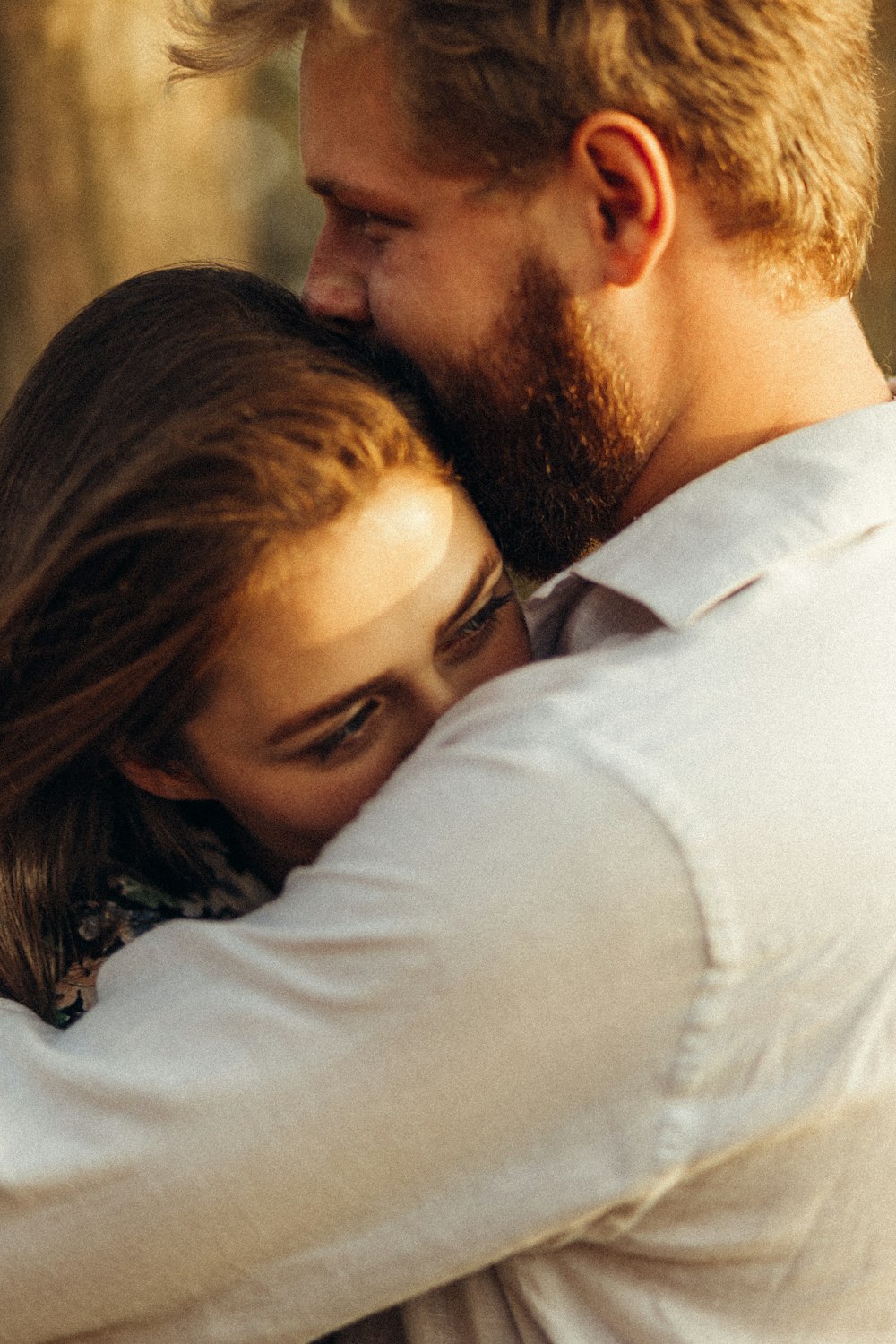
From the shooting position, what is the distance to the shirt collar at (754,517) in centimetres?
151

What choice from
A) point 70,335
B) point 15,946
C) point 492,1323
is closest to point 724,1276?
point 492,1323

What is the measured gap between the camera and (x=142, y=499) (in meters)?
1.63

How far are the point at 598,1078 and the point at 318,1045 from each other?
0.77 feet

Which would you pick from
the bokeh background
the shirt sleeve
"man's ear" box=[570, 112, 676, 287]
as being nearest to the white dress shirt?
the shirt sleeve

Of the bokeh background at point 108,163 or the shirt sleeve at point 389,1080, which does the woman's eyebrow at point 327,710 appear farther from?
the bokeh background at point 108,163

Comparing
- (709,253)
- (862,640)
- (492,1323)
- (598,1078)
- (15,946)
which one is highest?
(709,253)

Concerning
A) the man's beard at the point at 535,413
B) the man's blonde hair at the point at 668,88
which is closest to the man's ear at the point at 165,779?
the man's beard at the point at 535,413

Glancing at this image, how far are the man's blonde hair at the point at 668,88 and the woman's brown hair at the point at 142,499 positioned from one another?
0.32 meters

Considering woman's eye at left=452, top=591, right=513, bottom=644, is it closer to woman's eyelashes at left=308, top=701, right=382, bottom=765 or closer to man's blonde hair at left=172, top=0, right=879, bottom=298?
woman's eyelashes at left=308, top=701, right=382, bottom=765

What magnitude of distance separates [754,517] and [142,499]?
63cm

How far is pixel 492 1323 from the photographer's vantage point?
1.50m

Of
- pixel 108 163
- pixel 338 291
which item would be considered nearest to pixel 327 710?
pixel 338 291

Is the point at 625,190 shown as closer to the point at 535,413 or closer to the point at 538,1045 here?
the point at 535,413

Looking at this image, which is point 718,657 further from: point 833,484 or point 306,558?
point 306,558
